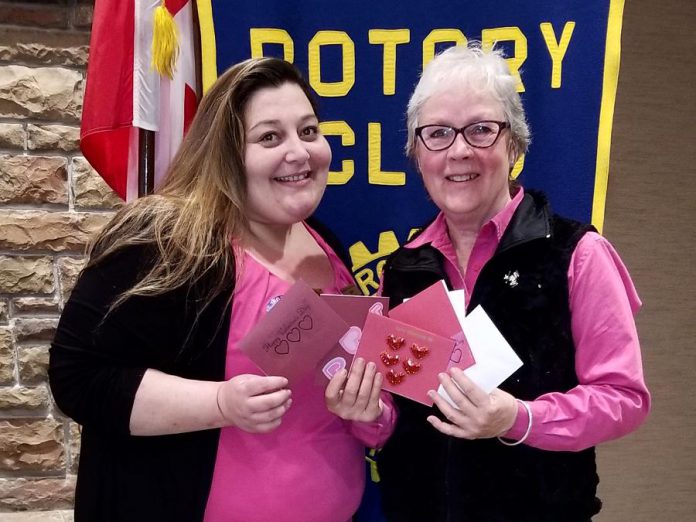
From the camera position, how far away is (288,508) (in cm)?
138

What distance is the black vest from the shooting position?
1.30 m

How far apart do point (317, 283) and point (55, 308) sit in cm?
102

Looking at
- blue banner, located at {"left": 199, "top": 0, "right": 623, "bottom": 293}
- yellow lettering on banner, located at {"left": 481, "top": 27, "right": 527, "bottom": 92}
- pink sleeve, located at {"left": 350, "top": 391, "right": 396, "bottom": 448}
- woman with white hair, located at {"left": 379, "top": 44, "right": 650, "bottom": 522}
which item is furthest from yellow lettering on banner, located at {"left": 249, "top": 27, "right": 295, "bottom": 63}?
pink sleeve, located at {"left": 350, "top": 391, "right": 396, "bottom": 448}

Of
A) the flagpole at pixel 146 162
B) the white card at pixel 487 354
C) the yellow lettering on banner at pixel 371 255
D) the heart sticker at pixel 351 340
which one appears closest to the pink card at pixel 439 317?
the white card at pixel 487 354

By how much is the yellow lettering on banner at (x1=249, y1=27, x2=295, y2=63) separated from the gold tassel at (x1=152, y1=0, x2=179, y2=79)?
9.9 inches

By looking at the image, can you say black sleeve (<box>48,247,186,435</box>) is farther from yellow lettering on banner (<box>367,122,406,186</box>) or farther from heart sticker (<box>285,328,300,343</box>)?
yellow lettering on banner (<box>367,122,406,186</box>)

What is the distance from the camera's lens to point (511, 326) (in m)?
1.31

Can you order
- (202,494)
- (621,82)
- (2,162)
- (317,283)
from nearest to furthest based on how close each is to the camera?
(202,494) < (317,283) < (2,162) < (621,82)

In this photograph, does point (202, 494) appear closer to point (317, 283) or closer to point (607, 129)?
point (317, 283)

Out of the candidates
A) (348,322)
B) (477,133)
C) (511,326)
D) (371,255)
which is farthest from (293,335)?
(371,255)

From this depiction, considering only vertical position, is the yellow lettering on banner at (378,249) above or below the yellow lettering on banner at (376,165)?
below

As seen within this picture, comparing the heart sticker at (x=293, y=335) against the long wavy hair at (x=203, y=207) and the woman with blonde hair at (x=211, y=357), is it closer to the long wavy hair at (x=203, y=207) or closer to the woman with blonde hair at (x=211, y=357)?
the woman with blonde hair at (x=211, y=357)

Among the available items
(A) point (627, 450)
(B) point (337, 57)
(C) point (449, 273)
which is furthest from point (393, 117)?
(A) point (627, 450)

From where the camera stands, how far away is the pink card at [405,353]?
123cm
